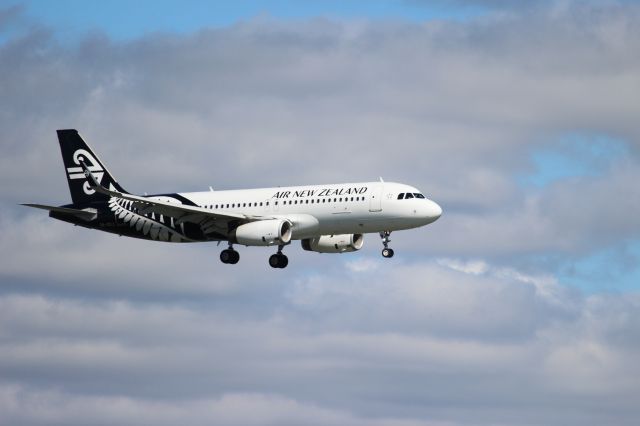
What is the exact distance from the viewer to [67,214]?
102 metres

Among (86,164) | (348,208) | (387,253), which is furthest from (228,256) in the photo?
(86,164)

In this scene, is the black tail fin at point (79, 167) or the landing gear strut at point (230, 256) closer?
the landing gear strut at point (230, 256)

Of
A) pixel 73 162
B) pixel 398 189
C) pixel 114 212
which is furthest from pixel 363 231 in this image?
pixel 73 162

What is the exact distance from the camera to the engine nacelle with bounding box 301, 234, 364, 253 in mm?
100188

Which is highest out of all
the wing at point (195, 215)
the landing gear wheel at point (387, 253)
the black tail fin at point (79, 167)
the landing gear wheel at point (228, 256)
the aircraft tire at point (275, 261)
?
the black tail fin at point (79, 167)

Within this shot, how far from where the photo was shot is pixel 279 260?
3784 inches

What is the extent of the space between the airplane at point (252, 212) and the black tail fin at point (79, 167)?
0.08m

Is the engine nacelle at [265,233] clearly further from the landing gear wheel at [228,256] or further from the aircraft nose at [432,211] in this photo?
the aircraft nose at [432,211]

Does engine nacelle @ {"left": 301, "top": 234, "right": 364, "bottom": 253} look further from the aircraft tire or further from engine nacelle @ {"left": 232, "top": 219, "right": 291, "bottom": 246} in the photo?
engine nacelle @ {"left": 232, "top": 219, "right": 291, "bottom": 246}

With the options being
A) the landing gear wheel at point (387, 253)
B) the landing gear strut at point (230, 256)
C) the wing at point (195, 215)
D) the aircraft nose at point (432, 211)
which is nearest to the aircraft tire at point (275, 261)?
the wing at point (195, 215)

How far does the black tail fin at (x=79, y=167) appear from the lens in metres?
104

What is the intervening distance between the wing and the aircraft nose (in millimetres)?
11595

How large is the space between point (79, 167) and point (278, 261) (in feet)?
66.9

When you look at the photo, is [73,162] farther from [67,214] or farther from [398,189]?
[398,189]
